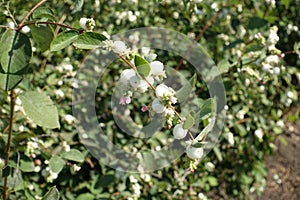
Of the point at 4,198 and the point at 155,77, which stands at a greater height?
the point at 155,77

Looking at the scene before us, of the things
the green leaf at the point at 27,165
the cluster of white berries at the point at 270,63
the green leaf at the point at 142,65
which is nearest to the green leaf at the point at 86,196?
the green leaf at the point at 27,165

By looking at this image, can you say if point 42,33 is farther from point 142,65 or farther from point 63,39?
point 142,65

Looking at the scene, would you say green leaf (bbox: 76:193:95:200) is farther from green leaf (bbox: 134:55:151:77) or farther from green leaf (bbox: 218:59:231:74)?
green leaf (bbox: 134:55:151:77)

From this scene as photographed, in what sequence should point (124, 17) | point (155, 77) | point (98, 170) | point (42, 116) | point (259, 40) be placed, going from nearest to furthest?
point (155, 77) < point (42, 116) < point (259, 40) < point (98, 170) < point (124, 17)

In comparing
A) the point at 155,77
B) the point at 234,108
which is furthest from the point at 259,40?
the point at 155,77

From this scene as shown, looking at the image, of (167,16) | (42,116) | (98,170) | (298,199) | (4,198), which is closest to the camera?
(42,116)

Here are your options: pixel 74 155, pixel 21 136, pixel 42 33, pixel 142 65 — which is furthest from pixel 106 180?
pixel 142 65

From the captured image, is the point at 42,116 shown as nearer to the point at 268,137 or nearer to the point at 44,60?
the point at 44,60

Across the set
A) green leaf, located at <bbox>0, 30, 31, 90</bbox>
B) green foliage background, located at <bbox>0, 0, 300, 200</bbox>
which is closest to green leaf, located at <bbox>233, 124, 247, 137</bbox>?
green foliage background, located at <bbox>0, 0, 300, 200</bbox>
